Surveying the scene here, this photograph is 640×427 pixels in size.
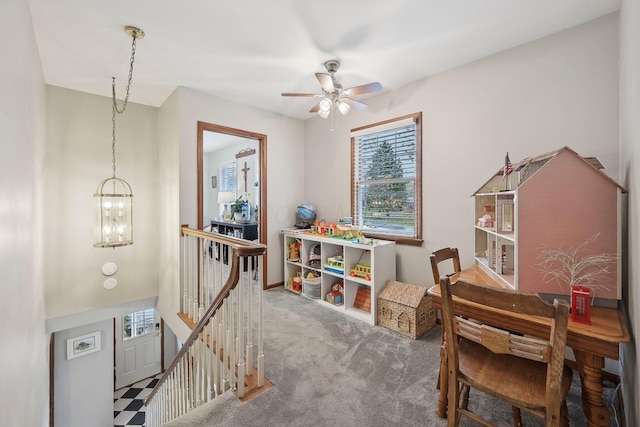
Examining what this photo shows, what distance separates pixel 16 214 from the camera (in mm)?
1626

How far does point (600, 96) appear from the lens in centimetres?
204

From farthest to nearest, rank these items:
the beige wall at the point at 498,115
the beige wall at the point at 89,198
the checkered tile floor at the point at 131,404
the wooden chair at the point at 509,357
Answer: the checkered tile floor at the point at 131,404, the beige wall at the point at 89,198, the beige wall at the point at 498,115, the wooden chair at the point at 509,357

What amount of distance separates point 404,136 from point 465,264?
5.22 ft

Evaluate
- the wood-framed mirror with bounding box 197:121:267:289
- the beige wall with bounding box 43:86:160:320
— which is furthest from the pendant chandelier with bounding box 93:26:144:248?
the wood-framed mirror with bounding box 197:121:267:289

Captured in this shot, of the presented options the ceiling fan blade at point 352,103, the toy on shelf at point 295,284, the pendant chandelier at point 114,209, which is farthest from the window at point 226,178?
the ceiling fan blade at point 352,103

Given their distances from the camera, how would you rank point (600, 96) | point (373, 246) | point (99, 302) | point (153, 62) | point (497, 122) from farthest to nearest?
point (99, 302) < point (373, 246) < point (153, 62) < point (497, 122) < point (600, 96)

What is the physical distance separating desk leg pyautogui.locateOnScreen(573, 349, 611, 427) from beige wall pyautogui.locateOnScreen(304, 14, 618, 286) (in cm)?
145

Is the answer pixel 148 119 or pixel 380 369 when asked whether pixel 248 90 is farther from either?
pixel 380 369

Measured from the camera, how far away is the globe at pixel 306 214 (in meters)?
4.18

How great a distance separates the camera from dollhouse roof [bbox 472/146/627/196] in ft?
5.04

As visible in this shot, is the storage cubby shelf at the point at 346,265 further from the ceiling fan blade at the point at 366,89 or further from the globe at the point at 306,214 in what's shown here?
the ceiling fan blade at the point at 366,89

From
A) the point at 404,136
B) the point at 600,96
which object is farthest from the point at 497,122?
the point at 404,136

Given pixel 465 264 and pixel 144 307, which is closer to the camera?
pixel 465 264

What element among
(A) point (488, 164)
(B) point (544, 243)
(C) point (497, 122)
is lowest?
(B) point (544, 243)
